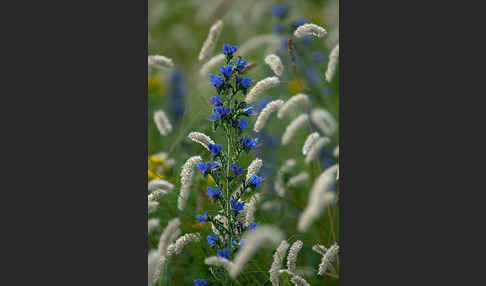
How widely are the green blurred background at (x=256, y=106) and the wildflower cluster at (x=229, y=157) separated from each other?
228 mm

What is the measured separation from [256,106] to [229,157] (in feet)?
4.97

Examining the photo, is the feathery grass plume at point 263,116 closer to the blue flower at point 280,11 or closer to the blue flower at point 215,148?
the blue flower at point 215,148

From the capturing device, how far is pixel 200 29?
5.23 m

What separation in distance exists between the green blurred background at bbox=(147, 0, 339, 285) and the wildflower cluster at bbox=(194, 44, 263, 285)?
23 cm

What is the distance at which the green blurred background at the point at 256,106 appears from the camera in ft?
9.59

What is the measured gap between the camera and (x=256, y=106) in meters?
3.85

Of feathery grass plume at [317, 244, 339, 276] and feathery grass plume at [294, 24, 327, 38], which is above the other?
feathery grass plume at [294, 24, 327, 38]

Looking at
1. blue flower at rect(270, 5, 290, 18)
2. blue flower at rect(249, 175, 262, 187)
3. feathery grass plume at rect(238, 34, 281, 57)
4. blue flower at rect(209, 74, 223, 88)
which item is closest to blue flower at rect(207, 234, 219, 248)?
Result: blue flower at rect(249, 175, 262, 187)

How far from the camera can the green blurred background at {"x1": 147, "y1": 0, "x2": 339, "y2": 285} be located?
2924 millimetres

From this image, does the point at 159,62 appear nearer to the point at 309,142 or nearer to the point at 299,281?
the point at 309,142

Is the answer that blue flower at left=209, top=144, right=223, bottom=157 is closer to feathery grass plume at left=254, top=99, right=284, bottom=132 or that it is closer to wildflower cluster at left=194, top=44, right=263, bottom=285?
wildflower cluster at left=194, top=44, right=263, bottom=285

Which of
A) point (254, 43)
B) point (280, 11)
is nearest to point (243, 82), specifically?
point (254, 43)

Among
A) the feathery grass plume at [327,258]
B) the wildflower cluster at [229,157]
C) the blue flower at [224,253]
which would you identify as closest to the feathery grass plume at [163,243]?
the wildflower cluster at [229,157]

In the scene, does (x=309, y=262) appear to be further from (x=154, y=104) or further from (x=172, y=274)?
(x=154, y=104)
